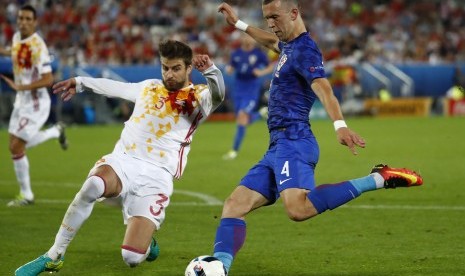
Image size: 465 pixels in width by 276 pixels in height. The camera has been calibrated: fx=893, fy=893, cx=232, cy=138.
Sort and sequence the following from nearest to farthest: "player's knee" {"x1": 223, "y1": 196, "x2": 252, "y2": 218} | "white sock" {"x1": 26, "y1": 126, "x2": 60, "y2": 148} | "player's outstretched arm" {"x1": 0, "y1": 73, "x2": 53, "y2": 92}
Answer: "player's knee" {"x1": 223, "y1": 196, "x2": 252, "y2": 218}
"player's outstretched arm" {"x1": 0, "y1": 73, "x2": 53, "y2": 92}
"white sock" {"x1": 26, "y1": 126, "x2": 60, "y2": 148}

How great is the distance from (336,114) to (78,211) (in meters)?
2.21

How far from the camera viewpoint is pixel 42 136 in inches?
496

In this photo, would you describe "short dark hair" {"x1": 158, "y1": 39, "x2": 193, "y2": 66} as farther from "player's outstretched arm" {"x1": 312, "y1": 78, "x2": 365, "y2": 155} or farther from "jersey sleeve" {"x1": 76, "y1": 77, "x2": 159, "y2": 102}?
"player's outstretched arm" {"x1": 312, "y1": 78, "x2": 365, "y2": 155}

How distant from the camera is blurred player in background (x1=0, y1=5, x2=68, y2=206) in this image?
1173 centimetres

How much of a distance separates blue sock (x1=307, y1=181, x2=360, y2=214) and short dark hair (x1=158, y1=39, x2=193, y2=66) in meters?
1.55

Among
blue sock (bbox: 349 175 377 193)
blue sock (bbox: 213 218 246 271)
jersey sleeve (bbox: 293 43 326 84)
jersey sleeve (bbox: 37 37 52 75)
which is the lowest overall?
blue sock (bbox: 213 218 246 271)

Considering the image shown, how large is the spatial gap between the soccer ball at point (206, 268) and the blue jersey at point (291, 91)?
4.43 feet

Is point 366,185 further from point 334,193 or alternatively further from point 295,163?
point 295,163

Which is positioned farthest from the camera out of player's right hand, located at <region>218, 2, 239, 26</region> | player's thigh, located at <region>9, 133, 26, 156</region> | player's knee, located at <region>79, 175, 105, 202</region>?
player's thigh, located at <region>9, 133, 26, 156</region>

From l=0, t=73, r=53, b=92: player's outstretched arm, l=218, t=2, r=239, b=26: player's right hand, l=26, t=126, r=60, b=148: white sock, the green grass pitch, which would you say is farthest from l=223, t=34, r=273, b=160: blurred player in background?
l=218, t=2, r=239, b=26: player's right hand

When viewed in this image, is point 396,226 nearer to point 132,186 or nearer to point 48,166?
point 132,186

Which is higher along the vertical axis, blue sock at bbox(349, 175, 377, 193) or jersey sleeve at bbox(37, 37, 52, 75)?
jersey sleeve at bbox(37, 37, 52, 75)

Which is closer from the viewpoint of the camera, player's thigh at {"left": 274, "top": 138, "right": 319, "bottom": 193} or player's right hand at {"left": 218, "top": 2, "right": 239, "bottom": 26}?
player's thigh at {"left": 274, "top": 138, "right": 319, "bottom": 193}

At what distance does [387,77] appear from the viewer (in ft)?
106
